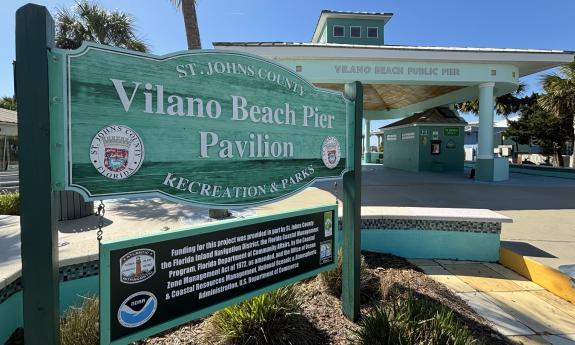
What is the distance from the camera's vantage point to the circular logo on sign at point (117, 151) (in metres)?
1.80

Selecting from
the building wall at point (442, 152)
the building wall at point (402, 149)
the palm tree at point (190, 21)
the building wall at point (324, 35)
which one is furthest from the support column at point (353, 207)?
the building wall at point (402, 149)

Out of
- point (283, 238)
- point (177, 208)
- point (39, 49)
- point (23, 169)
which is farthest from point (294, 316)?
point (177, 208)

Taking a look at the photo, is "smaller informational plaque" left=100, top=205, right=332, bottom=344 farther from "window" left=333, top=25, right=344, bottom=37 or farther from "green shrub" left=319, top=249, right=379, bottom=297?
"window" left=333, top=25, right=344, bottom=37

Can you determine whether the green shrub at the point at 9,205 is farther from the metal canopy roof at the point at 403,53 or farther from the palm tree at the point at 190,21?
the metal canopy roof at the point at 403,53

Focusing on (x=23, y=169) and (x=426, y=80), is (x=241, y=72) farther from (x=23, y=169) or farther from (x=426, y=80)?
(x=426, y=80)

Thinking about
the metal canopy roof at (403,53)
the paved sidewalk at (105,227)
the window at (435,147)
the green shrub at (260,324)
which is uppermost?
the metal canopy roof at (403,53)

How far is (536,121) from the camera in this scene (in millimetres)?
27516

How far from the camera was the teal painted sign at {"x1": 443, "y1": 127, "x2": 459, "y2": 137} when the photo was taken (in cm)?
2053

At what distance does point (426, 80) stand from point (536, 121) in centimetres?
2102

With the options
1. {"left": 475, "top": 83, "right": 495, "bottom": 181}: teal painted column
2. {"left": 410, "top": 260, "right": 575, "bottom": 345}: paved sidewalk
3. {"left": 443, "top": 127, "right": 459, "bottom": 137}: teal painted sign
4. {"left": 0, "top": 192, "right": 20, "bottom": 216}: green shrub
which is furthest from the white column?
{"left": 0, "top": 192, "right": 20, "bottom": 216}: green shrub

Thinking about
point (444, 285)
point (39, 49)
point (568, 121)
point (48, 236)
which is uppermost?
point (568, 121)

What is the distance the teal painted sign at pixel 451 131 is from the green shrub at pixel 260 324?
2053 centimetres

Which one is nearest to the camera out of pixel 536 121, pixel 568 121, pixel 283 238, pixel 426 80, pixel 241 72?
pixel 241 72

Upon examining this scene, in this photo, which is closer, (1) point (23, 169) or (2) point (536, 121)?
(1) point (23, 169)
